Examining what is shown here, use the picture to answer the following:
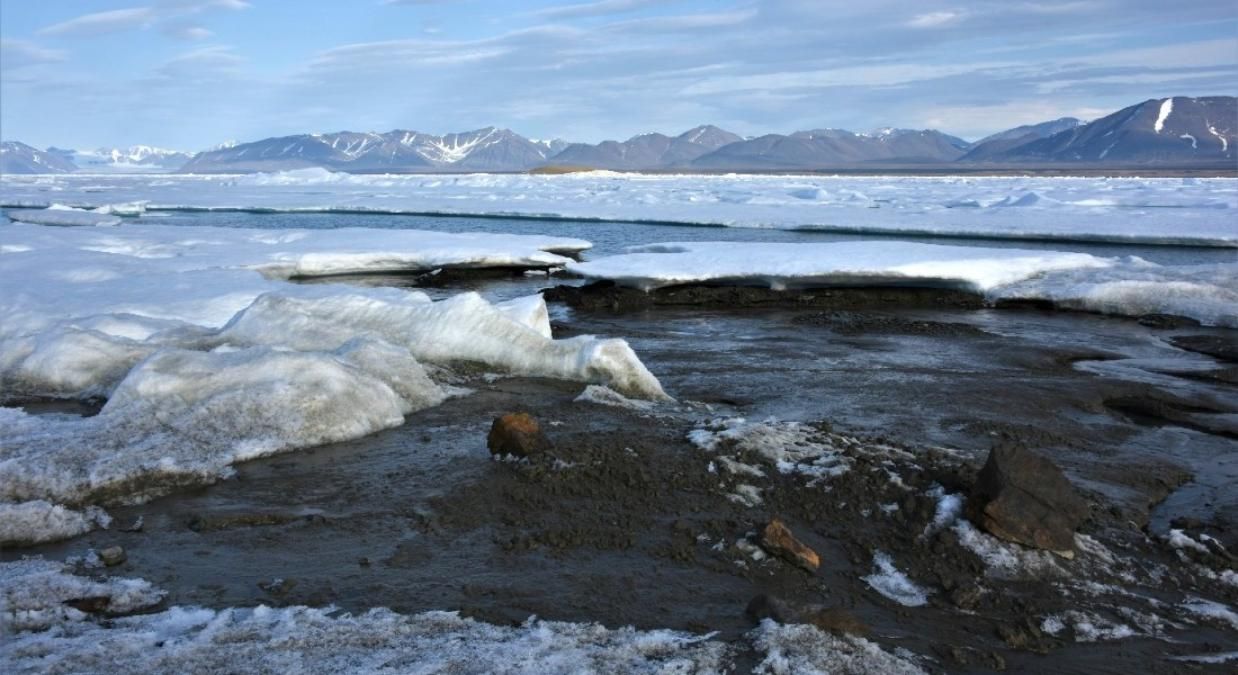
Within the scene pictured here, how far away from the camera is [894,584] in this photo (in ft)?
13.7

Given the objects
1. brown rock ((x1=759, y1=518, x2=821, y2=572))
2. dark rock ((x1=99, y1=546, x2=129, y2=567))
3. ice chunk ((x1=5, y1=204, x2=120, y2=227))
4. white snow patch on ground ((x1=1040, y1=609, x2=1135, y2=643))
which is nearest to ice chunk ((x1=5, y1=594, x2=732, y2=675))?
dark rock ((x1=99, y1=546, x2=129, y2=567))

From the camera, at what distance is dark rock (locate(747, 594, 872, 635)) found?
3.65 meters

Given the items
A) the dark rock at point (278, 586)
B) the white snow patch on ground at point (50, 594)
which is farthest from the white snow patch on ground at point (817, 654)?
the white snow patch on ground at point (50, 594)

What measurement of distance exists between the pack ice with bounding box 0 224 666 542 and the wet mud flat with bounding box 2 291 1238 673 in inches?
10.9

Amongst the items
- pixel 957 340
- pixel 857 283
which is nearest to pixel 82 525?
pixel 957 340

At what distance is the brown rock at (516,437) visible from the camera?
18.2 feet

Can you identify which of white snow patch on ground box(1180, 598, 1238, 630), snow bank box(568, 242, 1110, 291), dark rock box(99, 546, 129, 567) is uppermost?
snow bank box(568, 242, 1110, 291)

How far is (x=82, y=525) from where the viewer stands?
4.65m

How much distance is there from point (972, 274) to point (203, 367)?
9.81m

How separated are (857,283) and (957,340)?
2.99 meters

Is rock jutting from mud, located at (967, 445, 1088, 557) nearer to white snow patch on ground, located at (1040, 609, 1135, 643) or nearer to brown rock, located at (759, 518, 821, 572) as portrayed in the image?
white snow patch on ground, located at (1040, 609, 1135, 643)

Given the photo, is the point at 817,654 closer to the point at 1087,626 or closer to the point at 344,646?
the point at 1087,626

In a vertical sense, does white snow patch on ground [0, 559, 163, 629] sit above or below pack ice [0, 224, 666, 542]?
below

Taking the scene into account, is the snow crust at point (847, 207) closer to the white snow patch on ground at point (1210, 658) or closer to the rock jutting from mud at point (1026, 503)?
the rock jutting from mud at point (1026, 503)
